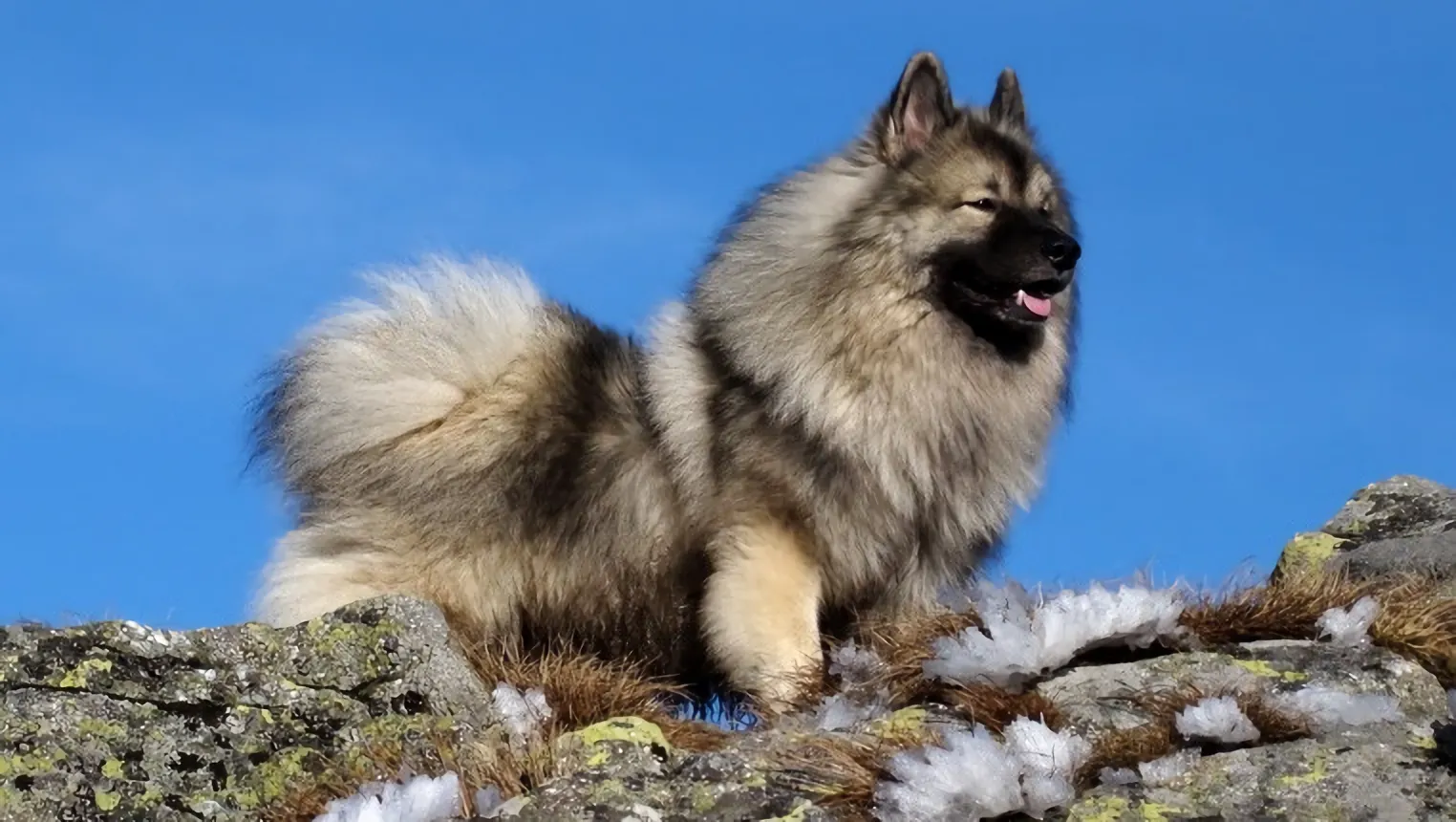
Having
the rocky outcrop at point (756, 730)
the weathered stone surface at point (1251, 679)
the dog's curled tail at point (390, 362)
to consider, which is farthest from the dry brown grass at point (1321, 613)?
the dog's curled tail at point (390, 362)

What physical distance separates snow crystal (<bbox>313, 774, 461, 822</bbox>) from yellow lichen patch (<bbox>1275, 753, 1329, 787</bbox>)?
201cm

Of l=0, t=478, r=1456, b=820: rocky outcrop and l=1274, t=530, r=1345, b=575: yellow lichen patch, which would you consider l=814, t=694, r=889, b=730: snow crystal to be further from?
l=1274, t=530, r=1345, b=575: yellow lichen patch

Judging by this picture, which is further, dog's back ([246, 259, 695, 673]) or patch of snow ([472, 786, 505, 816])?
dog's back ([246, 259, 695, 673])

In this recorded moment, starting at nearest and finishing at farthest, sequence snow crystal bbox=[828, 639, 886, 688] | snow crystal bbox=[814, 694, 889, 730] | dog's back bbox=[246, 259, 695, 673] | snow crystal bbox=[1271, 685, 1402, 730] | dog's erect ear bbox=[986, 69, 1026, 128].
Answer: snow crystal bbox=[1271, 685, 1402, 730]
snow crystal bbox=[814, 694, 889, 730]
snow crystal bbox=[828, 639, 886, 688]
dog's back bbox=[246, 259, 695, 673]
dog's erect ear bbox=[986, 69, 1026, 128]

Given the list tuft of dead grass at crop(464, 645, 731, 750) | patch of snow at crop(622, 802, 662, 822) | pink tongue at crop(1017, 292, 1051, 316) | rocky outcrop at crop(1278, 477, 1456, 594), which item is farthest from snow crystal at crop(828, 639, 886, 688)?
rocky outcrop at crop(1278, 477, 1456, 594)

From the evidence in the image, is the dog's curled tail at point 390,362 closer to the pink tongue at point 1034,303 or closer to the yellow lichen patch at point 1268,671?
the pink tongue at point 1034,303

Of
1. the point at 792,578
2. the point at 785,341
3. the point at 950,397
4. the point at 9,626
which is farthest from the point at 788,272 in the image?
the point at 9,626

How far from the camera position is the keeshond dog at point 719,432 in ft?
21.1

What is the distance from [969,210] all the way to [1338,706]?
114 inches

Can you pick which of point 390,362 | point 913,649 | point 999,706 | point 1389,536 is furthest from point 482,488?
point 1389,536

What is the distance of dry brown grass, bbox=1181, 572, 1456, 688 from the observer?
496 centimetres

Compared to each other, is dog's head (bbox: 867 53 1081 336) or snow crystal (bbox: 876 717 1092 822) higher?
dog's head (bbox: 867 53 1081 336)

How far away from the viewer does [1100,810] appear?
3908mm

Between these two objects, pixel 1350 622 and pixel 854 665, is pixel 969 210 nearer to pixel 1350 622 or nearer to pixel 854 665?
pixel 854 665
